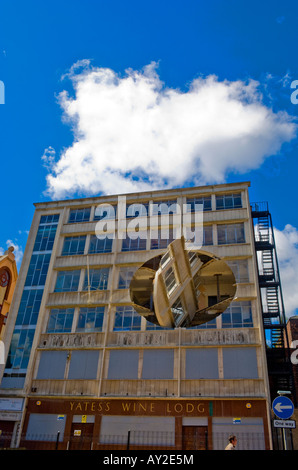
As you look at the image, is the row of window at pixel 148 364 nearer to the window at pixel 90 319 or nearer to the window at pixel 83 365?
the window at pixel 83 365

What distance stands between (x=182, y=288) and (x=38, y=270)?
1528cm

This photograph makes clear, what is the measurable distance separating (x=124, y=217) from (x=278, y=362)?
17.5 meters

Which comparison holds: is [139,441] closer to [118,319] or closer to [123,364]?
[123,364]

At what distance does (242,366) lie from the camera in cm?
2566

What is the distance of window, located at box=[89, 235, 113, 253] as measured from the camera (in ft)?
108

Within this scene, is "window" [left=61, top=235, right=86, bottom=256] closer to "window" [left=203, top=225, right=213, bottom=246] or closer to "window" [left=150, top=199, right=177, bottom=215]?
"window" [left=150, top=199, right=177, bottom=215]

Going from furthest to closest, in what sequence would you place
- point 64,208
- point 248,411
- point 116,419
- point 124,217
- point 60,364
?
point 64,208 < point 124,217 < point 60,364 < point 116,419 < point 248,411

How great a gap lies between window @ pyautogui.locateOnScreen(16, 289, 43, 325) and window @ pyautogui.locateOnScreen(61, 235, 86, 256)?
4.20 meters

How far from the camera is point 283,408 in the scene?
35.9 feet

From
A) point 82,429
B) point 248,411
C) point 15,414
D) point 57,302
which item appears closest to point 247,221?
point 248,411

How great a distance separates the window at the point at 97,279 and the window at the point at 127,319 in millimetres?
2738

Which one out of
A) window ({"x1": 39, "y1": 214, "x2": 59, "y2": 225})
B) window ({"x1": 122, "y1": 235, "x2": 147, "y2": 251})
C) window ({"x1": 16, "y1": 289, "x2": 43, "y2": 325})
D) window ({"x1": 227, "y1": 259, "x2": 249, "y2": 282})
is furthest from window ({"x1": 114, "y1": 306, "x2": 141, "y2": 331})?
window ({"x1": 39, "y1": 214, "x2": 59, "y2": 225})

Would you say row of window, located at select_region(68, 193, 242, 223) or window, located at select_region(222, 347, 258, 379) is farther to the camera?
row of window, located at select_region(68, 193, 242, 223)

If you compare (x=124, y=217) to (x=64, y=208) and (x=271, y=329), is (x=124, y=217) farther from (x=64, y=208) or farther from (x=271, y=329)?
(x=271, y=329)
